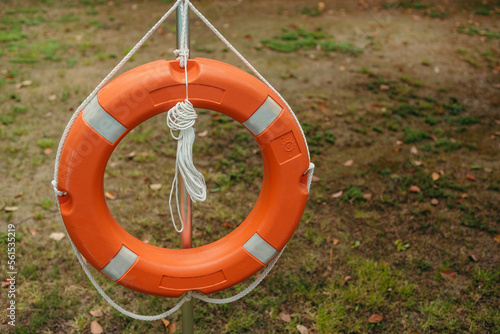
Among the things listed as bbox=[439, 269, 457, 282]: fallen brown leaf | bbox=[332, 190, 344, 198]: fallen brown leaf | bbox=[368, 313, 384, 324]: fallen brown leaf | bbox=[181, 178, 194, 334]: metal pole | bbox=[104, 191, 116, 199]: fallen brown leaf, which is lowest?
bbox=[439, 269, 457, 282]: fallen brown leaf

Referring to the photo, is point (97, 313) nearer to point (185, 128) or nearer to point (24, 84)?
point (185, 128)

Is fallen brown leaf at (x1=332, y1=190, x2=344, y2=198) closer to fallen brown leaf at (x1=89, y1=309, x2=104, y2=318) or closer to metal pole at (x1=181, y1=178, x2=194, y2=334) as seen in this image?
metal pole at (x1=181, y1=178, x2=194, y2=334)

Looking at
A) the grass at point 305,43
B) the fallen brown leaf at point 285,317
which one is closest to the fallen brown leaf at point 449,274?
the fallen brown leaf at point 285,317

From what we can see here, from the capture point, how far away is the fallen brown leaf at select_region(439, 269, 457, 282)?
2.65m

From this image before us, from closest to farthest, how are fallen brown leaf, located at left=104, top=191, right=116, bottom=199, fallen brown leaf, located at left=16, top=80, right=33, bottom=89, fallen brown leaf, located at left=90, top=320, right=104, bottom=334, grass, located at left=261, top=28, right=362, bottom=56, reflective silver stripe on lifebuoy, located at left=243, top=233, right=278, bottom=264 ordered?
reflective silver stripe on lifebuoy, located at left=243, top=233, right=278, bottom=264 → fallen brown leaf, located at left=90, top=320, right=104, bottom=334 → fallen brown leaf, located at left=104, top=191, right=116, bottom=199 → fallen brown leaf, located at left=16, top=80, right=33, bottom=89 → grass, located at left=261, top=28, right=362, bottom=56

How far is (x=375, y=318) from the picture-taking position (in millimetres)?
2412

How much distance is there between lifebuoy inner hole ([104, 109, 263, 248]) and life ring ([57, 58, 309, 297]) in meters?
0.94

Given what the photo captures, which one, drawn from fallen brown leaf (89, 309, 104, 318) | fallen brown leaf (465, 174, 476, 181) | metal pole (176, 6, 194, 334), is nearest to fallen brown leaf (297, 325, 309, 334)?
metal pole (176, 6, 194, 334)

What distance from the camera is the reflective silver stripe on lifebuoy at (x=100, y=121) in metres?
1.70

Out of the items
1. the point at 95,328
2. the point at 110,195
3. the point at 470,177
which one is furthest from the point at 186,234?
the point at 470,177

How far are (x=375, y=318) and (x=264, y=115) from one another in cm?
130

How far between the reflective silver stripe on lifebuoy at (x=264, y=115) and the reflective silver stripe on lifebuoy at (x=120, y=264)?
71 cm

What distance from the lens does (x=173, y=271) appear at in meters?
1.88

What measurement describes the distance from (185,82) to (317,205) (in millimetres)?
1726
